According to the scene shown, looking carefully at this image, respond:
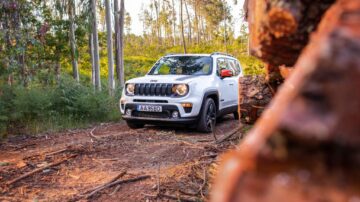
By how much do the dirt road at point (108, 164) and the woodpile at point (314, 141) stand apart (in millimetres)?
2901

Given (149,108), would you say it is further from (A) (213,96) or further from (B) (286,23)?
(B) (286,23)

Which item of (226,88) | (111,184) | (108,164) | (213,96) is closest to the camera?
(111,184)

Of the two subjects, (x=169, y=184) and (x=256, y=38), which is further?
(x=169, y=184)

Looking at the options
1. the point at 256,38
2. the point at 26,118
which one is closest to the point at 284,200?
the point at 256,38

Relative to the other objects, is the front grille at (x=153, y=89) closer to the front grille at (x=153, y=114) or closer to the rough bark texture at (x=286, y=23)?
the front grille at (x=153, y=114)

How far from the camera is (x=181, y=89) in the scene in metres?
6.73

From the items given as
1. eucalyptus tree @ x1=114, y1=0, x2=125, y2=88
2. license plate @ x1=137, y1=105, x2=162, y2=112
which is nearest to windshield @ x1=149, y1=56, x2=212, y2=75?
license plate @ x1=137, y1=105, x2=162, y2=112

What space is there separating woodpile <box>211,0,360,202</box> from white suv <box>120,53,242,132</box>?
18.5ft

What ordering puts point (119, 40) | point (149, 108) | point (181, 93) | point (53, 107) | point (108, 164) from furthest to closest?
1. point (119, 40)
2. point (53, 107)
3. point (149, 108)
4. point (181, 93)
5. point (108, 164)

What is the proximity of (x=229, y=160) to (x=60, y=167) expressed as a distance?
4.43 meters

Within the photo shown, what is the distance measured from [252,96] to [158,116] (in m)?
3.44

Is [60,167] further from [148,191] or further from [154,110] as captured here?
[154,110]

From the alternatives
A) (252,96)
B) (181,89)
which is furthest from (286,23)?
(181,89)

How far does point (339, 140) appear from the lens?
510 millimetres
